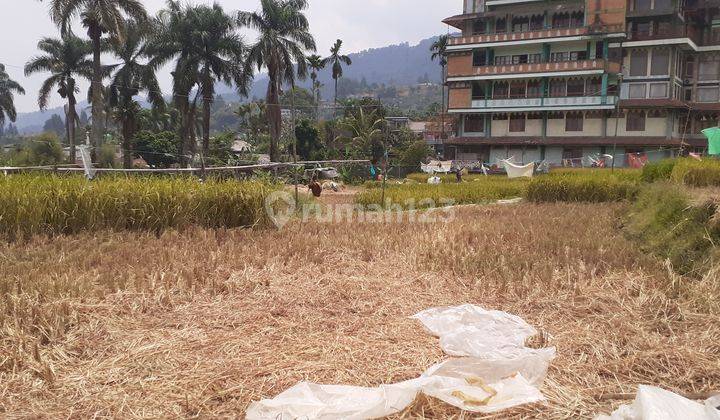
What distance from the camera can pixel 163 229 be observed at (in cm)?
745

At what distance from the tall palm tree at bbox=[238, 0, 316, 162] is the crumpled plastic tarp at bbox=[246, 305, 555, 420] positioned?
2397 centimetres

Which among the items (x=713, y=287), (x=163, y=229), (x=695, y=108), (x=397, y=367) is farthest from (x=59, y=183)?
(x=695, y=108)

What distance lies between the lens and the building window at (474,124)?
1427 inches

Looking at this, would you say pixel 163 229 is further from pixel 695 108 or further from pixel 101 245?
pixel 695 108

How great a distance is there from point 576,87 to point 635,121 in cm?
406

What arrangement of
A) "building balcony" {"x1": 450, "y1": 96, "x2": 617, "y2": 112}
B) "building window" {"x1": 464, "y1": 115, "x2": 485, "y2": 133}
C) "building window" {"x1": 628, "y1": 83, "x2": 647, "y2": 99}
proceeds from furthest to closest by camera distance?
→ "building window" {"x1": 464, "y1": 115, "x2": 485, "y2": 133} → "building window" {"x1": 628, "y1": 83, "x2": 647, "y2": 99} → "building balcony" {"x1": 450, "y1": 96, "x2": 617, "y2": 112}

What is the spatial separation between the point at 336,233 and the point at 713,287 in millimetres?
4555

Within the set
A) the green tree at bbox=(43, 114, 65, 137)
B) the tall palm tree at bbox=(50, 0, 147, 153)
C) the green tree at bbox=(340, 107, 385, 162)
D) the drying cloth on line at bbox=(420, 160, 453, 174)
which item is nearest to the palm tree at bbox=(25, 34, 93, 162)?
the tall palm tree at bbox=(50, 0, 147, 153)

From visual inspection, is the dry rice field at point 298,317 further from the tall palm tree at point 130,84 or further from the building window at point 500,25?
the building window at point 500,25

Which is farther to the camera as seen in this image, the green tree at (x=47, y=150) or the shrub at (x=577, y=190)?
the green tree at (x=47, y=150)

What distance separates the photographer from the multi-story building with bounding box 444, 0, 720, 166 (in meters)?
31.6

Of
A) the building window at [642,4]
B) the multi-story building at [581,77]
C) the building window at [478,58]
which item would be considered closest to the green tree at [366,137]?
the multi-story building at [581,77]

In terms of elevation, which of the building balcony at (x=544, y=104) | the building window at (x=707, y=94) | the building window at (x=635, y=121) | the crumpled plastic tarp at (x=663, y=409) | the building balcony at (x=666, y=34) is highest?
the building balcony at (x=666, y=34)

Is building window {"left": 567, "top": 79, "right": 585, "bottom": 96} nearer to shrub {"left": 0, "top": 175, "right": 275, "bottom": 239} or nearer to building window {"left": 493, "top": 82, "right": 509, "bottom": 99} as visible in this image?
building window {"left": 493, "top": 82, "right": 509, "bottom": 99}
